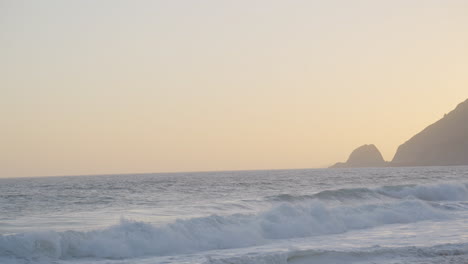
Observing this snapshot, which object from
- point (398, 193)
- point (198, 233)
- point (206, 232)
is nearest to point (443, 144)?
point (398, 193)

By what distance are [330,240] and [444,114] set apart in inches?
7688

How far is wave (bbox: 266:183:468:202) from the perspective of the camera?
2853 cm

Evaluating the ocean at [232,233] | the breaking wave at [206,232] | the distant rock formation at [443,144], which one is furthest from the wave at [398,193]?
the distant rock formation at [443,144]

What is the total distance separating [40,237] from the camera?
44.8ft

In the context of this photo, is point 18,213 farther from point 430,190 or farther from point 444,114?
point 444,114

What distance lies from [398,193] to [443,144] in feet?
519

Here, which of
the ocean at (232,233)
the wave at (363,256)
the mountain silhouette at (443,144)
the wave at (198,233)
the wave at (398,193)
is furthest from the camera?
the mountain silhouette at (443,144)

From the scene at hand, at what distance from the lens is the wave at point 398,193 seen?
93.6 ft

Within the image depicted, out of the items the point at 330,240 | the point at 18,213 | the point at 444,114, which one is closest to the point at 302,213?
the point at 330,240

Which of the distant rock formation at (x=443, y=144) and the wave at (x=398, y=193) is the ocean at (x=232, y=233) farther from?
the distant rock formation at (x=443, y=144)

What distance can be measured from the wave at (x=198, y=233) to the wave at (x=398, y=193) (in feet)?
19.0

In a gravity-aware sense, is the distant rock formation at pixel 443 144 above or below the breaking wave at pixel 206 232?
above

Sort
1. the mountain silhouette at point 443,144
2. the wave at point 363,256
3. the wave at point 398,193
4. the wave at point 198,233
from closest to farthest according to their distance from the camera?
the wave at point 363,256 → the wave at point 198,233 → the wave at point 398,193 → the mountain silhouette at point 443,144

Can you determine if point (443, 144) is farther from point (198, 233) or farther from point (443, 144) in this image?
point (198, 233)
